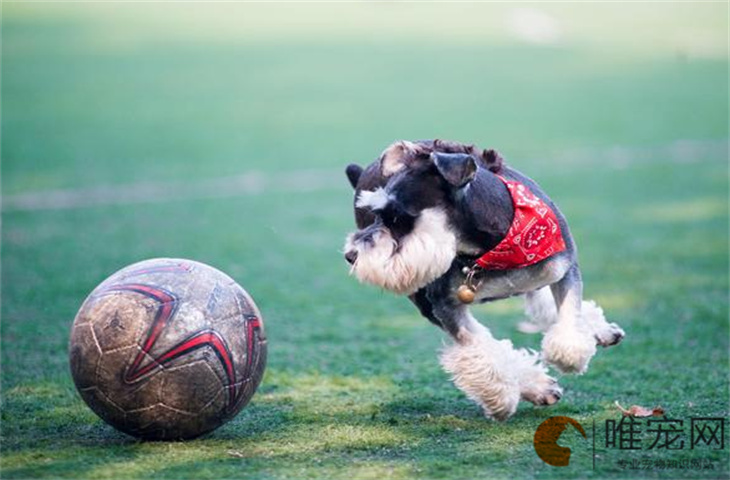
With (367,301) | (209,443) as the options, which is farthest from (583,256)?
(209,443)

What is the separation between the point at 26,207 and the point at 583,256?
24.2ft

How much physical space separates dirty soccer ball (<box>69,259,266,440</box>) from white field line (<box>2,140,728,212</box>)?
381 inches

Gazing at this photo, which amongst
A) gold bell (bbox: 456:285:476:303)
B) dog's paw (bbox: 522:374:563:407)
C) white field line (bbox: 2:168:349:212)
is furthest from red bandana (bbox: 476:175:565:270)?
white field line (bbox: 2:168:349:212)

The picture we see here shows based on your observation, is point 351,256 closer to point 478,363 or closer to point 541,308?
point 478,363

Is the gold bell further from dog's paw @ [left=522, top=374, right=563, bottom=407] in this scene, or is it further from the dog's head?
dog's paw @ [left=522, top=374, right=563, bottom=407]

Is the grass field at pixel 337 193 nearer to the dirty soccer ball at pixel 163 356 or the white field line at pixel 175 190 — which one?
the white field line at pixel 175 190

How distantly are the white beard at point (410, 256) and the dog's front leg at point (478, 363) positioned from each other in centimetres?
44

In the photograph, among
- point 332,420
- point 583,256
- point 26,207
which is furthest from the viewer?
point 26,207

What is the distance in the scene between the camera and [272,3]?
114ft

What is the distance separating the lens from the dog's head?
560 cm

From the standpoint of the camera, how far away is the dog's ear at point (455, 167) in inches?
221

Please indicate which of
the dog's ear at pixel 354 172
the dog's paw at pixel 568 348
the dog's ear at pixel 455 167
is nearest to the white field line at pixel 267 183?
the dog's ear at pixel 354 172

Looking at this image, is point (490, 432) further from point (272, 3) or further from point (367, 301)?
point (272, 3)

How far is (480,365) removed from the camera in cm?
602
